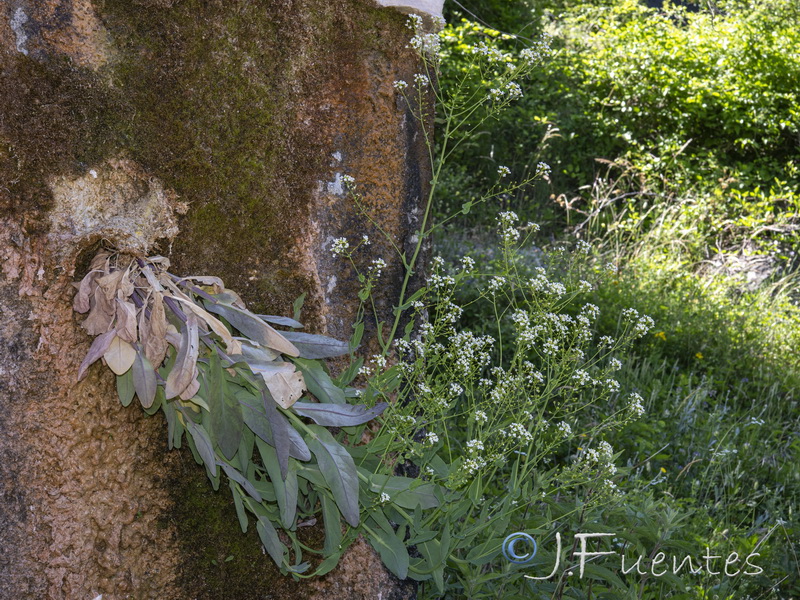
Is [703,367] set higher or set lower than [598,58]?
lower

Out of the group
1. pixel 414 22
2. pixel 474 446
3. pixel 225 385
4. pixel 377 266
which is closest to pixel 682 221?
pixel 414 22

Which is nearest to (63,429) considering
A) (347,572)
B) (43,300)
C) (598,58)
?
(43,300)

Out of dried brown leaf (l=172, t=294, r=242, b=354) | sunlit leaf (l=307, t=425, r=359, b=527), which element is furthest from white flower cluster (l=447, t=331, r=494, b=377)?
dried brown leaf (l=172, t=294, r=242, b=354)

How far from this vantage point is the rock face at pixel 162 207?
1.79 meters

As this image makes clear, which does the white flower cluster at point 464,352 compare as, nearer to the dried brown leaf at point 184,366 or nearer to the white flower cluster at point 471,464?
the white flower cluster at point 471,464

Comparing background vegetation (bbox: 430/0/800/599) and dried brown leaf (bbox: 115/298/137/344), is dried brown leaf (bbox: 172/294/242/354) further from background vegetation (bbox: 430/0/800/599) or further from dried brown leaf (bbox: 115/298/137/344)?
background vegetation (bbox: 430/0/800/599)

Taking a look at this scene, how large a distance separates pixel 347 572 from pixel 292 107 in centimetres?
129

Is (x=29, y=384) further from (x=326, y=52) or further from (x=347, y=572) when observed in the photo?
(x=326, y=52)

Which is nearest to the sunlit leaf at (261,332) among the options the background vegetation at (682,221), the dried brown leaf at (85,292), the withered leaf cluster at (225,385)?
the withered leaf cluster at (225,385)

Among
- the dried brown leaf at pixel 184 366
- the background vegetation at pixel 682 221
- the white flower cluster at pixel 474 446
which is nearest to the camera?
the dried brown leaf at pixel 184 366

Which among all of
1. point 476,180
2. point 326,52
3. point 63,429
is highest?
point 326,52

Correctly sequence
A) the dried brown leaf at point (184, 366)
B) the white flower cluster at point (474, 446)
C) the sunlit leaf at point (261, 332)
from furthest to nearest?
the white flower cluster at point (474, 446) < the sunlit leaf at point (261, 332) < the dried brown leaf at point (184, 366)

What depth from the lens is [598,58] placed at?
324 inches

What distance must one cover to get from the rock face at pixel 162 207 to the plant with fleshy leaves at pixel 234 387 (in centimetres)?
10
